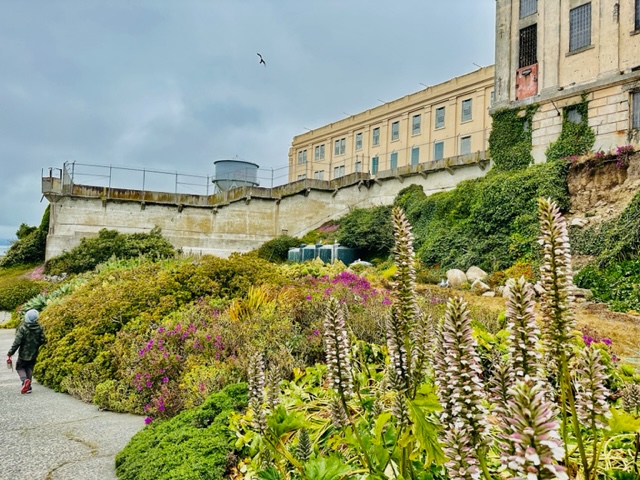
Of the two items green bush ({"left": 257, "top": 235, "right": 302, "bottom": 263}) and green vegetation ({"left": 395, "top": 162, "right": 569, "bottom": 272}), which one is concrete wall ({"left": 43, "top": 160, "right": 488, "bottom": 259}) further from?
green vegetation ({"left": 395, "top": 162, "right": 569, "bottom": 272})

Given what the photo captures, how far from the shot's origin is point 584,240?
52.5ft

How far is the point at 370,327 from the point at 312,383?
1782mm

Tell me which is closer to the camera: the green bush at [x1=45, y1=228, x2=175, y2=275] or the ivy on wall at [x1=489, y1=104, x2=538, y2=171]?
the ivy on wall at [x1=489, y1=104, x2=538, y2=171]

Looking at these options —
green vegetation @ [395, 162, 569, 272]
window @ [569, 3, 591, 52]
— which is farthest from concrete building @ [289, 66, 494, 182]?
window @ [569, 3, 591, 52]

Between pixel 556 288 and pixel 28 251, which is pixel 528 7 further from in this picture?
pixel 28 251

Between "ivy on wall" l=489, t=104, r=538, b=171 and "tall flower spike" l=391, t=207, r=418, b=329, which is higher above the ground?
"ivy on wall" l=489, t=104, r=538, b=171

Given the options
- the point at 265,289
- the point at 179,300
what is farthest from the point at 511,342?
the point at 179,300

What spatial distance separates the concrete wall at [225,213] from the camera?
82.9ft

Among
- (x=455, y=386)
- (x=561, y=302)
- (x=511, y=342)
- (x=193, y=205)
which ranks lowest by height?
(x=455, y=386)

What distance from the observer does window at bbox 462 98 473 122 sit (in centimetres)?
3581

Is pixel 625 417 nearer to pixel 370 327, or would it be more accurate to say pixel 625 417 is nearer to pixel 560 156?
pixel 370 327

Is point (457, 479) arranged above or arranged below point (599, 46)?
below

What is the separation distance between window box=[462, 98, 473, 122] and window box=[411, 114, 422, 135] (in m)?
4.16

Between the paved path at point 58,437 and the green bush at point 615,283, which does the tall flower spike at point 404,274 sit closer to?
the paved path at point 58,437
